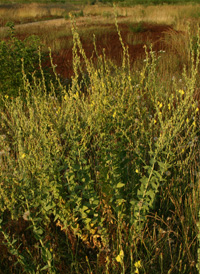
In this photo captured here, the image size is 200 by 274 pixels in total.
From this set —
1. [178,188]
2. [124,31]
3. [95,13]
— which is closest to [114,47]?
[124,31]

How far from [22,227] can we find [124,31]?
9.55m

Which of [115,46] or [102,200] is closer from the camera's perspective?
[102,200]

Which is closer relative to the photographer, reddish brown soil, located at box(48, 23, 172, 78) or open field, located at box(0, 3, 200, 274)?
open field, located at box(0, 3, 200, 274)

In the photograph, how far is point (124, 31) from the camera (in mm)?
10305

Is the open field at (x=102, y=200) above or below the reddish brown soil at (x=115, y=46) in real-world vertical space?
below

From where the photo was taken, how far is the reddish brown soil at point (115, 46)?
6418 mm

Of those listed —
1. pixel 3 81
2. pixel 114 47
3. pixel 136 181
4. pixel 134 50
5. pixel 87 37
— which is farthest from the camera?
pixel 87 37

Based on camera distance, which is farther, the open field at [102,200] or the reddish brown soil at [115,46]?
the reddish brown soil at [115,46]

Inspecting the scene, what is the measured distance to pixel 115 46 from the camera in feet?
26.9

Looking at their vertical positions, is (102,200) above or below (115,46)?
below

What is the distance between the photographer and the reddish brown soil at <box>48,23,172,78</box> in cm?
642

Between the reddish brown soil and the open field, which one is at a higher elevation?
the reddish brown soil

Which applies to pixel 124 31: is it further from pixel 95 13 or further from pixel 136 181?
pixel 95 13

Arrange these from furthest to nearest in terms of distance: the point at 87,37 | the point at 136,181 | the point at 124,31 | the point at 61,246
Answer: the point at 124,31
the point at 87,37
the point at 136,181
the point at 61,246
